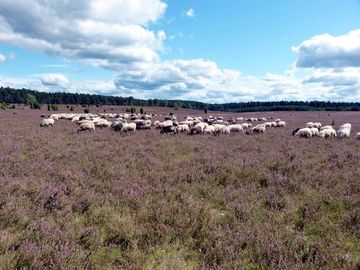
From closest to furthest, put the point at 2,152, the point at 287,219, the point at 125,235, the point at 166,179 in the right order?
the point at 125,235 < the point at 287,219 < the point at 166,179 < the point at 2,152

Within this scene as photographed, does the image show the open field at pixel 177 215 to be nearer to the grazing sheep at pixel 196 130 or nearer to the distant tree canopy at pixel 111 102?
the grazing sheep at pixel 196 130

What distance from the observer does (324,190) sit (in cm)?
916

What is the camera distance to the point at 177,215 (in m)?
6.77

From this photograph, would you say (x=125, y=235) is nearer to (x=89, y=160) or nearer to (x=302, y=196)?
(x=302, y=196)

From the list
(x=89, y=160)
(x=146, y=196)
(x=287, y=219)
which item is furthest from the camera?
(x=89, y=160)

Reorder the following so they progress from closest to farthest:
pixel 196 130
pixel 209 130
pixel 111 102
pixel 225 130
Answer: pixel 196 130
pixel 209 130
pixel 225 130
pixel 111 102

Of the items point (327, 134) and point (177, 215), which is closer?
point (177, 215)

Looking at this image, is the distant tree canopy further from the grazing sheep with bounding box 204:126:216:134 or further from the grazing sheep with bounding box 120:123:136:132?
the grazing sheep with bounding box 204:126:216:134

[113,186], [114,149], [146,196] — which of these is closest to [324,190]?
[146,196]

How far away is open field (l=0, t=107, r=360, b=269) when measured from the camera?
5164 mm

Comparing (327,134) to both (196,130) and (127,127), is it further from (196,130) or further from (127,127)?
(127,127)

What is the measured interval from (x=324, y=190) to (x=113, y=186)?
5592mm

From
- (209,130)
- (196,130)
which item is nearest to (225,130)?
(209,130)

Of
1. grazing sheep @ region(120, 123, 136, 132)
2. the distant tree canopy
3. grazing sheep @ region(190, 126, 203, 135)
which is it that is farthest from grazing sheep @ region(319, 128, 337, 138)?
the distant tree canopy
